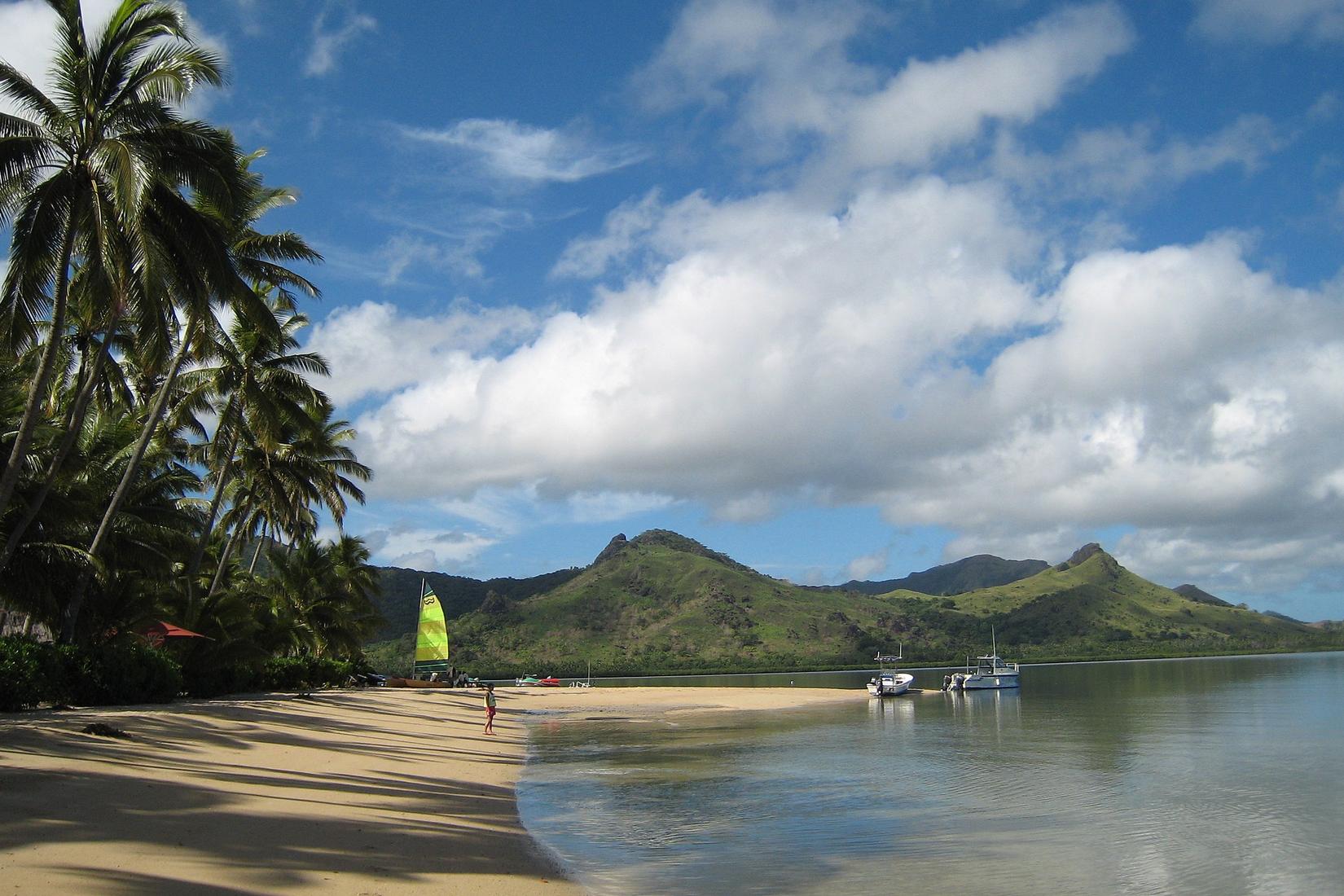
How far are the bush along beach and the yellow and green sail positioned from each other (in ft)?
78.7

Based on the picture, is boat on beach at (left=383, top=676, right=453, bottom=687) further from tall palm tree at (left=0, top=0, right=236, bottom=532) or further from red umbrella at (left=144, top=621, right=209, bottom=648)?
tall palm tree at (left=0, top=0, right=236, bottom=532)

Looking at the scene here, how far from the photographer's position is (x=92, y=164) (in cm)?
1856

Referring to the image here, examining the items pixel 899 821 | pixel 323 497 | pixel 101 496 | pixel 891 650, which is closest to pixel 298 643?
pixel 323 497

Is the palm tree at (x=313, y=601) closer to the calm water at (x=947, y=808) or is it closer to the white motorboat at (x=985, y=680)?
the calm water at (x=947, y=808)

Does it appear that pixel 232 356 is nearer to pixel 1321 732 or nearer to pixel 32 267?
pixel 32 267

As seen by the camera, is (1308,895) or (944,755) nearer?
(1308,895)

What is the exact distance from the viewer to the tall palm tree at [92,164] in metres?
18.1

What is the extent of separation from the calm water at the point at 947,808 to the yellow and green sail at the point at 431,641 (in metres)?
29.3

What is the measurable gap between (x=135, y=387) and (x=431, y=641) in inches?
1506

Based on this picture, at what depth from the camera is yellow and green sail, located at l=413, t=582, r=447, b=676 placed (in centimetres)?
6925

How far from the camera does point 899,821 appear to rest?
17906 mm

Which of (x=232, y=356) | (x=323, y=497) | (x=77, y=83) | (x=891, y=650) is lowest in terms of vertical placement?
(x=891, y=650)

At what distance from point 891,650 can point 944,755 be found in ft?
520

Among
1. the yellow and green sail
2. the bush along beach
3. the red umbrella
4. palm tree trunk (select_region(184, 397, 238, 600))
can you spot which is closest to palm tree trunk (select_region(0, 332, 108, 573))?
the bush along beach
